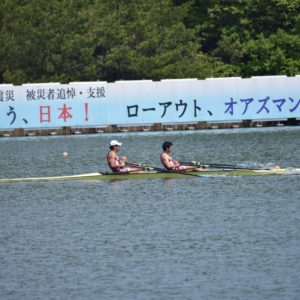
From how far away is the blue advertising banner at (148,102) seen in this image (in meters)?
58.2

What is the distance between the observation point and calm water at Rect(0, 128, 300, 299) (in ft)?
67.9

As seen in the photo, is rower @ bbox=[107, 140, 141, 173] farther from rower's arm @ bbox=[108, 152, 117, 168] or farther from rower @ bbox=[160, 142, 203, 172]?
rower @ bbox=[160, 142, 203, 172]

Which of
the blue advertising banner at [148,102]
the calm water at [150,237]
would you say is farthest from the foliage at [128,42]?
the calm water at [150,237]

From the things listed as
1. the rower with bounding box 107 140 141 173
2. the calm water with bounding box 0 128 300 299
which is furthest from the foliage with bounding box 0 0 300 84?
the rower with bounding box 107 140 141 173

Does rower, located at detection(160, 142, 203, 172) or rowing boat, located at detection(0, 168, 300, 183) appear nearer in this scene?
rower, located at detection(160, 142, 203, 172)

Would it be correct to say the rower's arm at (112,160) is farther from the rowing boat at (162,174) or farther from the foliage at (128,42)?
the foliage at (128,42)

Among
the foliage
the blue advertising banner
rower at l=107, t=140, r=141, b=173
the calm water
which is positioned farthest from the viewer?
the foliage

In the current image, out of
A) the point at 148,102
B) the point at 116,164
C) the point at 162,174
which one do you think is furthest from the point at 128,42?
the point at 116,164

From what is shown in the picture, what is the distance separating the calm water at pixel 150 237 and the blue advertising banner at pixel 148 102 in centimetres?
1527

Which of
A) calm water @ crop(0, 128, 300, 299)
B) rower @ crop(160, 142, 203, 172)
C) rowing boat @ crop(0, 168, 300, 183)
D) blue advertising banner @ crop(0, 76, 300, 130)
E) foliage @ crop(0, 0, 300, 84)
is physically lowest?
calm water @ crop(0, 128, 300, 299)

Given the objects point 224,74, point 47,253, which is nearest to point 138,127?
point 224,74

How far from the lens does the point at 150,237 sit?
25484mm

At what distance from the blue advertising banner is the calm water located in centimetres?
1527

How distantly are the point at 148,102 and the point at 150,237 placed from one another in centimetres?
3328
